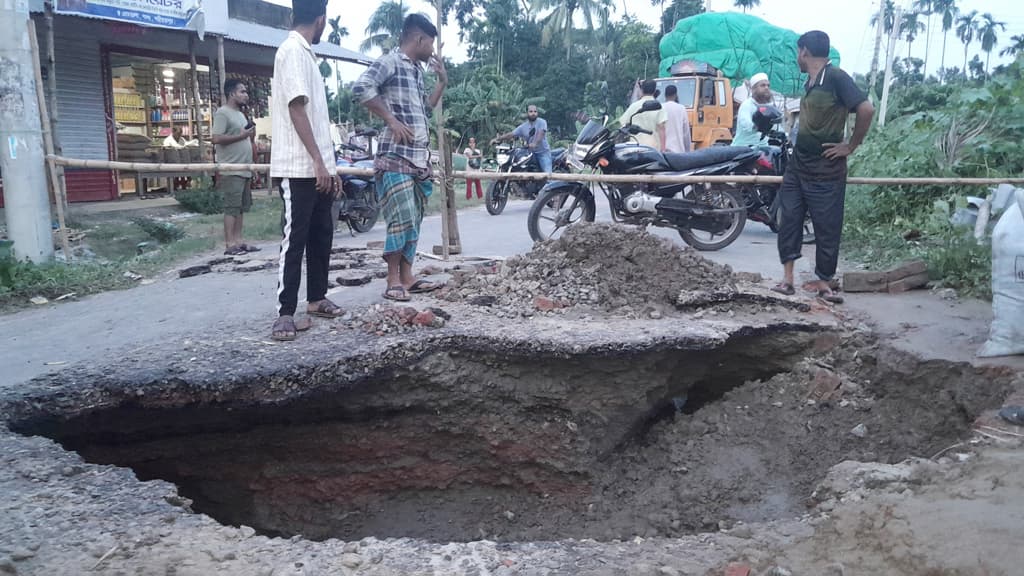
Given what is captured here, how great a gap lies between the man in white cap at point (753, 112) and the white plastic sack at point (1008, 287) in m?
4.35

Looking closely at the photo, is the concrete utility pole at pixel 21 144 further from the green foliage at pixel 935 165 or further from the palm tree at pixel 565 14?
the palm tree at pixel 565 14

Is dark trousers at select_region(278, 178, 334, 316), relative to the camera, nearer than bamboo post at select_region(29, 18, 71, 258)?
Yes

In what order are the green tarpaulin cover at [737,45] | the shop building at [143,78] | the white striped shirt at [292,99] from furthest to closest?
the green tarpaulin cover at [737,45] → the shop building at [143,78] → the white striped shirt at [292,99]

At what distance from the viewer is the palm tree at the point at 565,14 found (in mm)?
35250

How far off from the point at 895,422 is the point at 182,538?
10.4 feet

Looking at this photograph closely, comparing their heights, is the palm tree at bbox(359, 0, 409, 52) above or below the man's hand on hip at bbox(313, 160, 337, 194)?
above

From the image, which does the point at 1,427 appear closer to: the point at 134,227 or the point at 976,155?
the point at 134,227

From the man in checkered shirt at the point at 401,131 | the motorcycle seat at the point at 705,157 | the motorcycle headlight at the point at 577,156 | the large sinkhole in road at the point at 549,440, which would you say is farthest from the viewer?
the motorcycle headlight at the point at 577,156

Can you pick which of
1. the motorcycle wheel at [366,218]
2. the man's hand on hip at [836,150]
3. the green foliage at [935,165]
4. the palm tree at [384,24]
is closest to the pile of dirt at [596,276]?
the man's hand on hip at [836,150]

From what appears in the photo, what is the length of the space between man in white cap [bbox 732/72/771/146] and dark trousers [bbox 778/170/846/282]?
3001 mm

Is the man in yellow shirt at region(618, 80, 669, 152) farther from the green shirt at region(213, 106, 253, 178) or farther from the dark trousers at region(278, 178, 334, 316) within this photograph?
the dark trousers at region(278, 178, 334, 316)

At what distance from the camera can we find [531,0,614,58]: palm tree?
35.2m

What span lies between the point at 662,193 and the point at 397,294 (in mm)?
3230

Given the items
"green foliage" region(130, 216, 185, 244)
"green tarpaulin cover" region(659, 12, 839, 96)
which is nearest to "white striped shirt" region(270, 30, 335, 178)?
"green foliage" region(130, 216, 185, 244)
